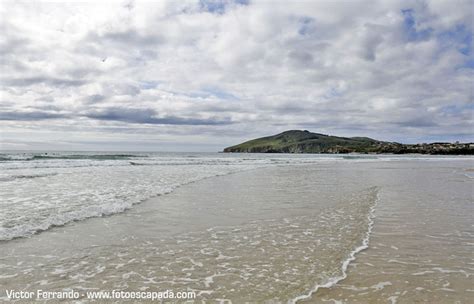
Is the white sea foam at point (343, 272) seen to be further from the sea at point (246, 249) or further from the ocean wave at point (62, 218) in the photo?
the ocean wave at point (62, 218)

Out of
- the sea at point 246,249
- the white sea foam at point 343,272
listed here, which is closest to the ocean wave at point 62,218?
the sea at point 246,249

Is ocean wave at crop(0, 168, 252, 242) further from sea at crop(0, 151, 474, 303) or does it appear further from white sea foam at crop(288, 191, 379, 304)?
white sea foam at crop(288, 191, 379, 304)

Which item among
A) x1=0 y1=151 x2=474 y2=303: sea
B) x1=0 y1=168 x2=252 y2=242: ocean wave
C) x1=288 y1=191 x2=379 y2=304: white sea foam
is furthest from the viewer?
x1=0 y1=168 x2=252 y2=242: ocean wave

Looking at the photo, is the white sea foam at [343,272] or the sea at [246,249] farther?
the sea at [246,249]

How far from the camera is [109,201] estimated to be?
12.7 metres

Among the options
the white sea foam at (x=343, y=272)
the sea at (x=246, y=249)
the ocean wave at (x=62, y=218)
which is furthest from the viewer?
the ocean wave at (x=62, y=218)

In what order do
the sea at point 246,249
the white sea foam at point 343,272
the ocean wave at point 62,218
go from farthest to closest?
the ocean wave at point 62,218
the sea at point 246,249
the white sea foam at point 343,272

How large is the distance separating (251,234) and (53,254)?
168 inches

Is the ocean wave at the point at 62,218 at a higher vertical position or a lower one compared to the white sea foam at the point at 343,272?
higher

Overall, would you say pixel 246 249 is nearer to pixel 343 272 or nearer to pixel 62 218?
pixel 343 272

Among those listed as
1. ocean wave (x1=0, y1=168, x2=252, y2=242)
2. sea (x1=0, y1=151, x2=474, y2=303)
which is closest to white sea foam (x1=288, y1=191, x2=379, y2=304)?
sea (x1=0, y1=151, x2=474, y2=303)

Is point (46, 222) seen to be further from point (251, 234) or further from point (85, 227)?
point (251, 234)

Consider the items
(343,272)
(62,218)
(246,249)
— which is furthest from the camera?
(62,218)

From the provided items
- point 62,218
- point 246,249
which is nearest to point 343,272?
point 246,249
